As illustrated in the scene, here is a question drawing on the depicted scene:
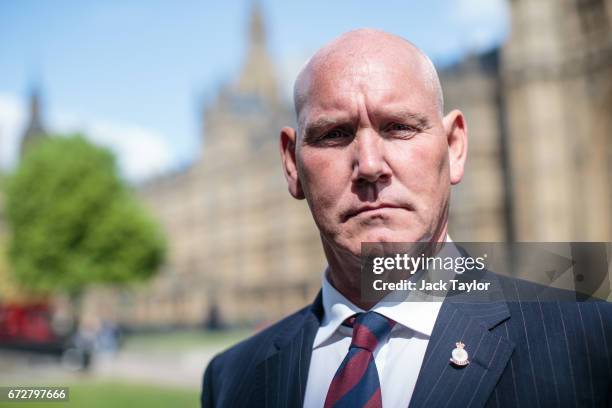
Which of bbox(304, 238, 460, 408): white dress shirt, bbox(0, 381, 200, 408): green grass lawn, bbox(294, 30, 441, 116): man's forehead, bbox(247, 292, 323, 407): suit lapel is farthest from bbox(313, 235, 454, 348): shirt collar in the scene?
bbox(0, 381, 200, 408): green grass lawn

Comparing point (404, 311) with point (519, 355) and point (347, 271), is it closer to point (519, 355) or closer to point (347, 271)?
point (347, 271)

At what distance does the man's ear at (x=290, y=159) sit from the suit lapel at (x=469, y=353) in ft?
1.66

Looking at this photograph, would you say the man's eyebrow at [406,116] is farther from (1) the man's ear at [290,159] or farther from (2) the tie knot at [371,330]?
(2) the tie knot at [371,330]

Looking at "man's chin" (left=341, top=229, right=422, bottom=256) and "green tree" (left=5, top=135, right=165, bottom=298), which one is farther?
"green tree" (left=5, top=135, right=165, bottom=298)

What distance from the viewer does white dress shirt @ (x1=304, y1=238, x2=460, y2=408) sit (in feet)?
5.31

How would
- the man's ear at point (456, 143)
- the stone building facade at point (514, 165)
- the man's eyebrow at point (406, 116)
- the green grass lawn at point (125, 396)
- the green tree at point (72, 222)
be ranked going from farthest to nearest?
the green tree at point (72, 222) → the stone building facade at point (514, 165) → the green grass lawn at point (125, 396) → the man's ear at point (456, 143) → the man's eyebrow at point (406, 116)

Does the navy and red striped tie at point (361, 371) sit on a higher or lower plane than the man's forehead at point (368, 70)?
lower

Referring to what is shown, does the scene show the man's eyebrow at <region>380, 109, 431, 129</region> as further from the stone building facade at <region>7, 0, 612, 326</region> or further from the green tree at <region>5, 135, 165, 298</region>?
the green tree at <region>5, 135, 165, 298</region>

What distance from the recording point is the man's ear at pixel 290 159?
1.86m

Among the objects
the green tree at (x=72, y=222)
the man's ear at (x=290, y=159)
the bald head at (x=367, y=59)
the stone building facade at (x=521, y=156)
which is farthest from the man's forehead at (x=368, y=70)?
the green tree at (x=72, y=222)

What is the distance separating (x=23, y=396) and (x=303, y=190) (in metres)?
2.10

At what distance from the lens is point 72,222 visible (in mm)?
33406

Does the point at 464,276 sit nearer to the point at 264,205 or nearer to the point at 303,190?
the point at 303,190

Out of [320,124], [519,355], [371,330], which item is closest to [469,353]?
[519,355]
